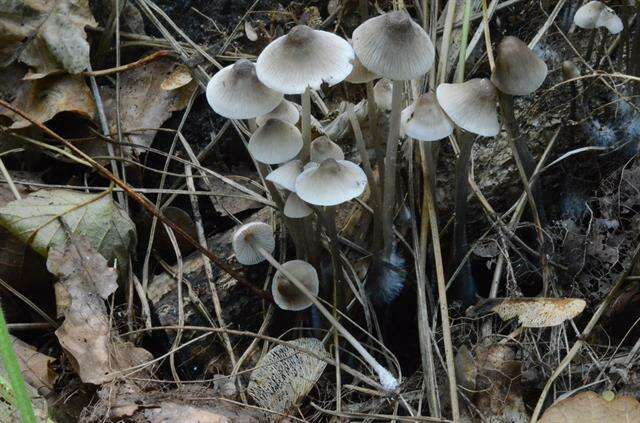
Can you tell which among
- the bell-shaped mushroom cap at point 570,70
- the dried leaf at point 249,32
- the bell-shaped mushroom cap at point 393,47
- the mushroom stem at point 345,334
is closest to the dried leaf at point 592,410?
the mushroom stem at point 345,334

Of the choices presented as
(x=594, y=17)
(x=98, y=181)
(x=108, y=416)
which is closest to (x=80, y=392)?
(x=108, y=416)

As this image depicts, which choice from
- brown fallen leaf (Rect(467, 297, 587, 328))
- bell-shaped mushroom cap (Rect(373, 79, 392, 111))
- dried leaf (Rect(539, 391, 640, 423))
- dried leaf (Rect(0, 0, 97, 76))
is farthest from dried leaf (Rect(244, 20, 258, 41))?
dried leaf (Rect(539, 391, 640, 423))

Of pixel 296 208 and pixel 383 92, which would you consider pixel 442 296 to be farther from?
pixel 383 92

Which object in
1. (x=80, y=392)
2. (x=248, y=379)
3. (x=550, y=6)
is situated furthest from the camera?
(x=550, y=6)

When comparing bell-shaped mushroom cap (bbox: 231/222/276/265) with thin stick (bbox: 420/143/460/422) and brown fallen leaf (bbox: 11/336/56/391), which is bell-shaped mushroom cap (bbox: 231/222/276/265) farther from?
brown fallen leaf (bbox: 11/336/56/391)

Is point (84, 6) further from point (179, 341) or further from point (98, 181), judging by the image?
point (179, 341)

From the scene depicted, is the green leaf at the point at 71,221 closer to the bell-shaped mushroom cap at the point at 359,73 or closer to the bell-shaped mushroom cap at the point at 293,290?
the bell-shaped mushroom cap at the point at 293,290
